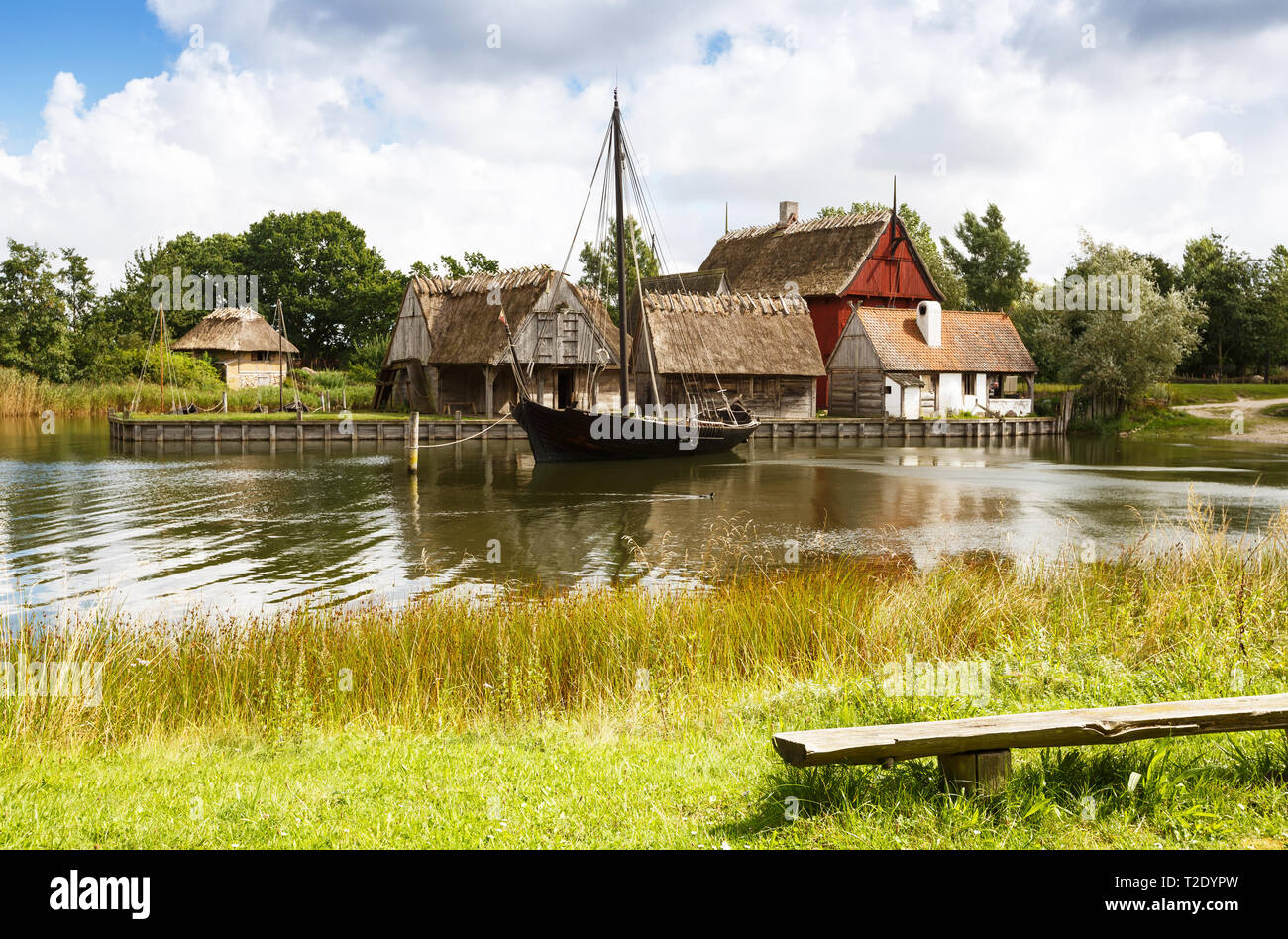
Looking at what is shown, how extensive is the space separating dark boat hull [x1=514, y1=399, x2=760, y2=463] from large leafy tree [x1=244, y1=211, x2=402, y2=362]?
123ft

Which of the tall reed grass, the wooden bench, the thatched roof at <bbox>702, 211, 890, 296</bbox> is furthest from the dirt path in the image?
the wooden bench

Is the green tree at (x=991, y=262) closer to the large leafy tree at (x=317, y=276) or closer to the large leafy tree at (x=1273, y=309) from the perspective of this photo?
the large leafy tree at (x=1273, y=309)

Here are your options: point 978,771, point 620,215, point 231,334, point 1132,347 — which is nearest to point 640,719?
point 978,771

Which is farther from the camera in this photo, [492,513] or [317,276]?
[317,276]

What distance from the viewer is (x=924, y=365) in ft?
155

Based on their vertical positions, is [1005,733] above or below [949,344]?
below

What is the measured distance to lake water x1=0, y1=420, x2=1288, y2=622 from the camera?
14383 mm

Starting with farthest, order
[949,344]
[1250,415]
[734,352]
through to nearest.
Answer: [949,344] → [734,352] → [1250,415]

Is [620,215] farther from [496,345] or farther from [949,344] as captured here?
[949,344]

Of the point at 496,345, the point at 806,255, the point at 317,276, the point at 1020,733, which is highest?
the point at 317,276

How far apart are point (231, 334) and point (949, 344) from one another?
38.5 metres

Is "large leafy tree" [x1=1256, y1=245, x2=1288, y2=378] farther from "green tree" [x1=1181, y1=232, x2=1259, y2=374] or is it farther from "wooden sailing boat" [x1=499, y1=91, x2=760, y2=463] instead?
"wooden sailing boat" [x1=499, y1=91, x2=760, y2=463]

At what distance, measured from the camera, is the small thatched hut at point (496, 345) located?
44.3 meters

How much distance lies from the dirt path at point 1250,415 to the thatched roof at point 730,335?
18.2m
